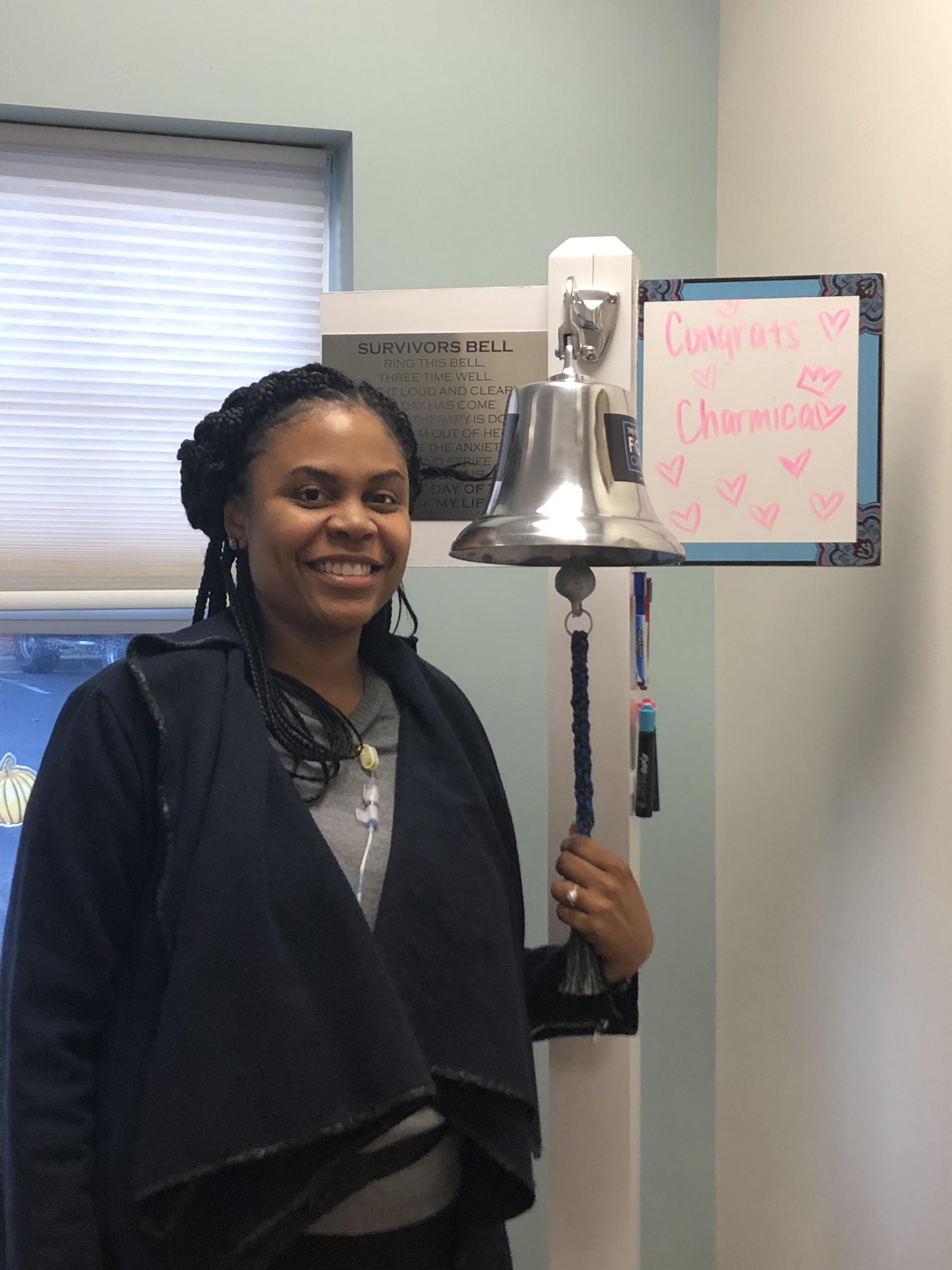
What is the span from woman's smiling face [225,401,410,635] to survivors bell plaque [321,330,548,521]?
165 millimetres

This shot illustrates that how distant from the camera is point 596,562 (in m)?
1.09

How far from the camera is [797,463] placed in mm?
1171

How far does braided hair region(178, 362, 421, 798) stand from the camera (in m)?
1.05

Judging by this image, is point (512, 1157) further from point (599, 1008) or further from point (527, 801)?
point (527, 801)

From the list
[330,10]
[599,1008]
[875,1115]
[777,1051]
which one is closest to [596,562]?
[599,1008]

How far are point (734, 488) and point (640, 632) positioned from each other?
193mm

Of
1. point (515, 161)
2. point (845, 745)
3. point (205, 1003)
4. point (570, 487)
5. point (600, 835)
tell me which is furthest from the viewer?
point (515, 161)

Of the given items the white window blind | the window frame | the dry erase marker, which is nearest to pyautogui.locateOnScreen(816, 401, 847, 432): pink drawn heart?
the dry erase marker

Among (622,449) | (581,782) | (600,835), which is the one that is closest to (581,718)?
(581,782)

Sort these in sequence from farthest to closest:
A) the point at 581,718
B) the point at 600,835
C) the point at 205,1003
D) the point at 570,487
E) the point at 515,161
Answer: the point at 515,161, the point at 600,835, the point at 581,718, the point at 570,487, the point at 205,1003

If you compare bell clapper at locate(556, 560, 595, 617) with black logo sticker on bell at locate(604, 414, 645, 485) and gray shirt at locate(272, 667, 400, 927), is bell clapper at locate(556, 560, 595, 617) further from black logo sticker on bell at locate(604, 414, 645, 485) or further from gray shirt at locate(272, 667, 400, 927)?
gray shirt at locate(272, 667, 400, 927)

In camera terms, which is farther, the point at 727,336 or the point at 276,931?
the point at 727,336

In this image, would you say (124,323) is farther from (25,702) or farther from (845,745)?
(845,745)

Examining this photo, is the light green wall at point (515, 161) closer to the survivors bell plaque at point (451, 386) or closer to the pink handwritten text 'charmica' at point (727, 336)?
the survivors bell plaque at point (451, 386)
